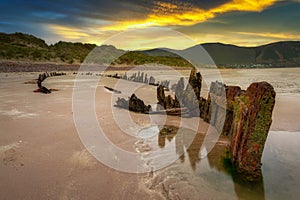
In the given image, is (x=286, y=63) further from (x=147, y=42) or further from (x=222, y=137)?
(x=222, y=137)

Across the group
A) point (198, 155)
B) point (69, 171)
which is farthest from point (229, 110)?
point (69, 171)

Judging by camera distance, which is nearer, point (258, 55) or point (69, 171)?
point (69, 171)

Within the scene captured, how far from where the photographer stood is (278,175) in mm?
4043

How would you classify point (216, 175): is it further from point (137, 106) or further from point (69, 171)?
point (137, 106)

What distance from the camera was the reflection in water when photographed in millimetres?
3525

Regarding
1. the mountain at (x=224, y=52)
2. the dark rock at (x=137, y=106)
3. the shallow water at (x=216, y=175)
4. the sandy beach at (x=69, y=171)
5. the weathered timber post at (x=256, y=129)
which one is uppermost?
the mountain at (x=224, y=52)

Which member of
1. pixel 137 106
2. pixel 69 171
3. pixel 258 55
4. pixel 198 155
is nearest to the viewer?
pixel 69 171

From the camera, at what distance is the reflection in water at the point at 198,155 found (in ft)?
11.6

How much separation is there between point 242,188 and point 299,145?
9.45ft

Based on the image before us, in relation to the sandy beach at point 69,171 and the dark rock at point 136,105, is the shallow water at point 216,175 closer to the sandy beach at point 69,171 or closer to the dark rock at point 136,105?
the sandy beach at point 69,171

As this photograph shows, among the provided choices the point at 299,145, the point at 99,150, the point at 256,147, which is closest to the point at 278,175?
the point at 256,147

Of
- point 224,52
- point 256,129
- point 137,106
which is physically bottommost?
point 137,106

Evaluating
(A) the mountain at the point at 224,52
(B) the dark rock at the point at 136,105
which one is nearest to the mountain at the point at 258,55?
(A) the mountain at the point at 224,52

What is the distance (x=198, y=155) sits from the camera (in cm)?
491
